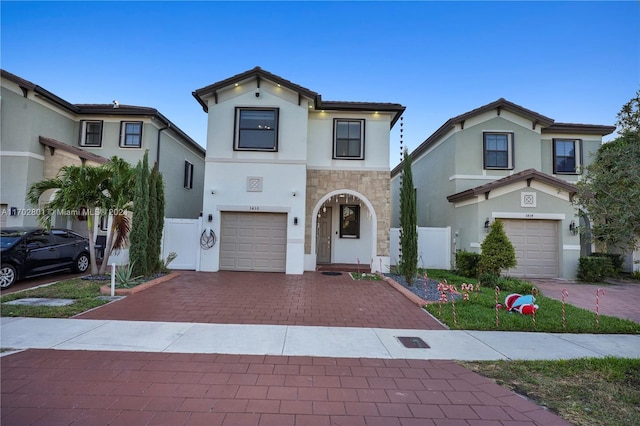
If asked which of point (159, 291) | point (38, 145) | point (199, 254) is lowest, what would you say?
point (159, 291)

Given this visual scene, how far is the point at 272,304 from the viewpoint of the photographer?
23.6ft

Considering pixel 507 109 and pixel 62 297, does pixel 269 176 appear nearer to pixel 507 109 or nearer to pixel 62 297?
pixel 62 297

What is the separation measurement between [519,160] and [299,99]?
9995 mm

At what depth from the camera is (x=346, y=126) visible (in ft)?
42.1

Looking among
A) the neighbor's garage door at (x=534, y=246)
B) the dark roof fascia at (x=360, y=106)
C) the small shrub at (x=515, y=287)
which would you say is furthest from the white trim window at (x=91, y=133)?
the neighbor's garage door at (x=534, y=246)

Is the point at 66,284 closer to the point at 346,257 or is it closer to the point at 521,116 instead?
the point at 346,257

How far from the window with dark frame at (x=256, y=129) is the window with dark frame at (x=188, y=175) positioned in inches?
275

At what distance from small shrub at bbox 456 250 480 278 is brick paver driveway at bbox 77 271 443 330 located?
12.3 ft

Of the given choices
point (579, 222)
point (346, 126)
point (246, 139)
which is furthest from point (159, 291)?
point (579, 222)

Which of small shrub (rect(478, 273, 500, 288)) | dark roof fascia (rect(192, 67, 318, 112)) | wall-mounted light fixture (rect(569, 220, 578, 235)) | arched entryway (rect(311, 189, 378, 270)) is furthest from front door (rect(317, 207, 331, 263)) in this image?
wall-mounted light fixture (rect(569, 220, 578, 235))

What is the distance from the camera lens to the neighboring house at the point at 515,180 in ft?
39.2

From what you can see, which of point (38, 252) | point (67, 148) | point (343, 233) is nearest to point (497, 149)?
point (343, 233)

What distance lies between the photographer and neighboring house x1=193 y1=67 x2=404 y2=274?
1167 centimetres

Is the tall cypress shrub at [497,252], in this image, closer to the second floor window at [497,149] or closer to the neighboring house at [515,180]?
the neighboring house at [515,180]
